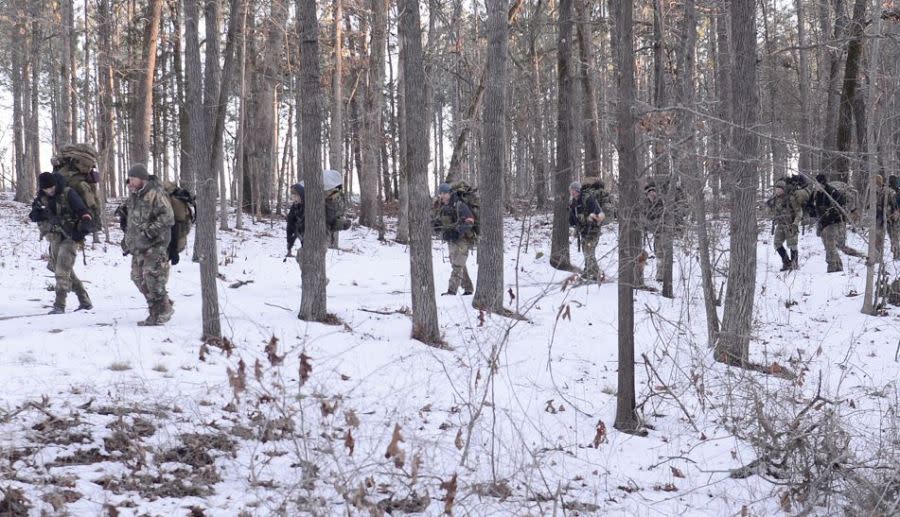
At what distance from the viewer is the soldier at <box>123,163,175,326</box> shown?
839 centimetres

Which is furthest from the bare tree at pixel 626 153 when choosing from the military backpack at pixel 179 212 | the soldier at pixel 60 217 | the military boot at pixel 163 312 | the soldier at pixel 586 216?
the soldier at pixel 586 216

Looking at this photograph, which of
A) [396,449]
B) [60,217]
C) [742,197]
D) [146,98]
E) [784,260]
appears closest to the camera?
[396,449]

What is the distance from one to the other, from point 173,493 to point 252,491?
46 centimetres

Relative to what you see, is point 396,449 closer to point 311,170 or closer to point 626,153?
point 626,153

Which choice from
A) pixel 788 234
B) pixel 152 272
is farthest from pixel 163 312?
pixel 788 234

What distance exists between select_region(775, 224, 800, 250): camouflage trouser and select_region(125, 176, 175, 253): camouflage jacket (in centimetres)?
1204

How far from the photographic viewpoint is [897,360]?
31.3 feet

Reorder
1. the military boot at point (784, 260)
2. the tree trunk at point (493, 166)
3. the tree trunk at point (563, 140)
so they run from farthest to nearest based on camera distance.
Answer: the military boot at point (784, 260)
the tree trunk at point (563, 140)
the tree trunk at point (493, 166)

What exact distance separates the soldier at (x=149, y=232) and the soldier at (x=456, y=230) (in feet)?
15.6

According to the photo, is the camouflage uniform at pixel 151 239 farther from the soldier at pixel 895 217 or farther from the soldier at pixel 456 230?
the soldier at pixel 895 217

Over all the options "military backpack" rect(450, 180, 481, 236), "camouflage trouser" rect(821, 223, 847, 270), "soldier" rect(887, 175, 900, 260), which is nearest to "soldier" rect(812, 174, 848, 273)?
"camouflage trouser" rect(821, 223, 847, 270)

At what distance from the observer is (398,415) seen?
6238 mm

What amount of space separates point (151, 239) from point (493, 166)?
471 centimetres

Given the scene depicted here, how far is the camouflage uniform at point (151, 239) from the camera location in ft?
27.6
